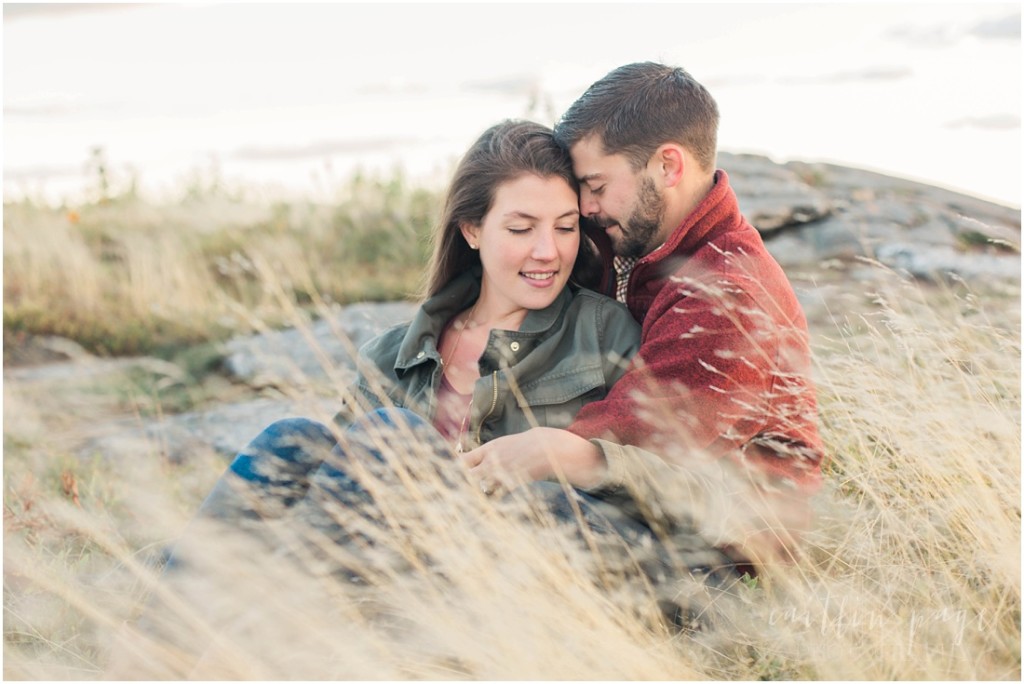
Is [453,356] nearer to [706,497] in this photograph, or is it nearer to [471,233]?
[471,233]

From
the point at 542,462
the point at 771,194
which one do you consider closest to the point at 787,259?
the point at 771,194

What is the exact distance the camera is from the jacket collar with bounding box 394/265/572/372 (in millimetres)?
3629

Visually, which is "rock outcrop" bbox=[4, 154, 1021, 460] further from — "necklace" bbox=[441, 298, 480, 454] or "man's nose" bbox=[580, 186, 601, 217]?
"man's nose" bbox=[580, 186, 601, 217]

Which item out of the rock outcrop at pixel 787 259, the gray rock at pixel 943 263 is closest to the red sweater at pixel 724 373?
the rock outcrop at pixel 787 259

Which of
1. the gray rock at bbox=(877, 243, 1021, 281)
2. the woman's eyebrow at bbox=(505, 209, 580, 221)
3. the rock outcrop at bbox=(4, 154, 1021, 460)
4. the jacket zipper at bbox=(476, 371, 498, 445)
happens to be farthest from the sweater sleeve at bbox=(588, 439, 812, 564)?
the gray rock at bbox=(877, 243, 1021, 281)

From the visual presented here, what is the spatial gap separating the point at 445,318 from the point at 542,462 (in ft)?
3.76

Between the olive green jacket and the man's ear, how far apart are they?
46 centimetres

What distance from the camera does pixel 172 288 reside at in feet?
28.8

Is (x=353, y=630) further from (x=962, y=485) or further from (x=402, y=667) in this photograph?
(x=962, y=485)

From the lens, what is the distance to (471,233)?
3.86m

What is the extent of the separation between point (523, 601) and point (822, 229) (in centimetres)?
567

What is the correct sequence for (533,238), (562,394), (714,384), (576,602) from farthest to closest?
(533,238) → (562,394) → (714,384) → (576,602)

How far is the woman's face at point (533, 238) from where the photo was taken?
3.56m

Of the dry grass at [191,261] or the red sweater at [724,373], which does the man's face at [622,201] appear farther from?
the dry grass at [191,261]
